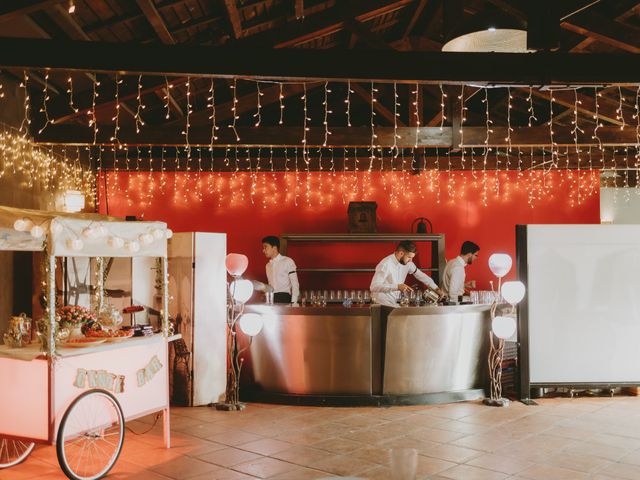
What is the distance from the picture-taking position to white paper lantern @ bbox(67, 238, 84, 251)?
14.2 feet

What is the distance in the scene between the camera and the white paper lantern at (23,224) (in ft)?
14.1

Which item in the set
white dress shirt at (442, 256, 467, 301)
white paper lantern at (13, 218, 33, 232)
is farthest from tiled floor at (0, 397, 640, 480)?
white dress shirt at (442, 256, 467, 301)

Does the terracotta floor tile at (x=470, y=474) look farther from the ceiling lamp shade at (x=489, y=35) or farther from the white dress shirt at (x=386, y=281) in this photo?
the ceiling lamp shade at (x=489, y=35)

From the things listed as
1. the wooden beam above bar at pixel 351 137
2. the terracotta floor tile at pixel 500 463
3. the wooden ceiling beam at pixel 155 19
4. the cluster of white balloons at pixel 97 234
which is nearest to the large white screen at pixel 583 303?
the terracotta floor tile at pixel 500 463

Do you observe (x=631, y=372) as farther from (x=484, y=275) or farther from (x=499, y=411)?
(x=484, y=275)

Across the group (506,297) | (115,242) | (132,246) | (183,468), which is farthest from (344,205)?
(183,468)

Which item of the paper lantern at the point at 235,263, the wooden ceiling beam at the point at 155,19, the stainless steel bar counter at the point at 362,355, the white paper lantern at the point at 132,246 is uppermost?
the wooden ceiling beam at the point at 155,19

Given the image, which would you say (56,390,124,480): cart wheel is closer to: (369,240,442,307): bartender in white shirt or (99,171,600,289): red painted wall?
(369,240,442,307): bartender in white shirt

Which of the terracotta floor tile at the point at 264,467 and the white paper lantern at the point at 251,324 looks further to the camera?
the white paper lantern at the point at 251,324

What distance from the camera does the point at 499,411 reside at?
6273mm

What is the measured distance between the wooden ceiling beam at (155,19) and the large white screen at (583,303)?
4776 millimetres

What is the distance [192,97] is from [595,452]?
8098mm

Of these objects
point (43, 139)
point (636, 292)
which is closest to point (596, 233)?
point (636, 292)

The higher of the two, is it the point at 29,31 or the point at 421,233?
the point at 29,31
